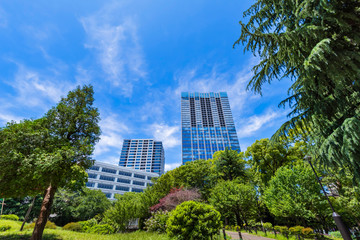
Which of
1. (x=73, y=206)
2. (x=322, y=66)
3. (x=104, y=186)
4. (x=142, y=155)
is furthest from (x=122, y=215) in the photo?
(x=142, y=155)

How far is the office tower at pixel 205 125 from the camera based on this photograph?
89.0m

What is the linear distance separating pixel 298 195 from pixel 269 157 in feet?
21.8

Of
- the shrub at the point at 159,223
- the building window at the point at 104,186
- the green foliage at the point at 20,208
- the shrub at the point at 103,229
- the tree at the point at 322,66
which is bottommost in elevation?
the shrub at the point at 103,229

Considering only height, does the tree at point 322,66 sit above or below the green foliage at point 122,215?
above

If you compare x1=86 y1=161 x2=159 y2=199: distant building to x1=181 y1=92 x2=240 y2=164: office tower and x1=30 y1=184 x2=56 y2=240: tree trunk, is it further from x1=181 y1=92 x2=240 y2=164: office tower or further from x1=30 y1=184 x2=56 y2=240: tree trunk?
x1=30 y1=184 x2=56 y2=240: tree trunk

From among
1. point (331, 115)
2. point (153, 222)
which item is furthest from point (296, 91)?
point (153, 222)

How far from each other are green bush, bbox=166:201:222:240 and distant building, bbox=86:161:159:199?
165 ft

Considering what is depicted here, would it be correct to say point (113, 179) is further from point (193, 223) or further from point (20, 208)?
point (193, 223)

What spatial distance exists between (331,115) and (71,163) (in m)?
11.8

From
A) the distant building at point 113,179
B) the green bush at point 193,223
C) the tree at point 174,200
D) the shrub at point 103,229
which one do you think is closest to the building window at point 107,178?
the distant building at point 113,179

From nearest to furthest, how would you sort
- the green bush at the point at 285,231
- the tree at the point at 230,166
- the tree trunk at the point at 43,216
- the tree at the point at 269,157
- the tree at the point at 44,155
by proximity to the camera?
the tree at the point at 44,155, the tree trunk at the point at 43,216, the green bush at the point at 285,231, the tree at the point at 269,157, the tree at the point at 230,166

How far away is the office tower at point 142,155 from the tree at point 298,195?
91.6 m

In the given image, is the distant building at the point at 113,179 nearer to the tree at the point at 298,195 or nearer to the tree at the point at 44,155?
the tree at the point at 298,195

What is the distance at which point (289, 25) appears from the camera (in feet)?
15.7
